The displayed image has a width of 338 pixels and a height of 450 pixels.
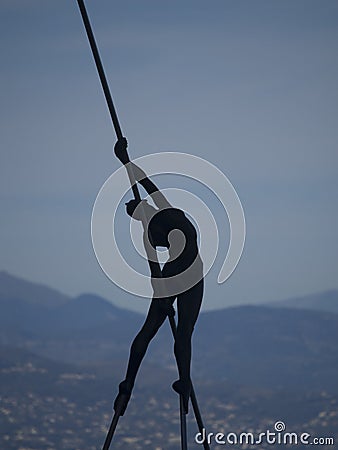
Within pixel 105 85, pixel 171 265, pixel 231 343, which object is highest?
pixel 231 343

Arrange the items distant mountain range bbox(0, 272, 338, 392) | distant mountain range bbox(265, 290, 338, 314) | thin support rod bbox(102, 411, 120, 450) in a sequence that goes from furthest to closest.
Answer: distant mountain range bbox(265, 290, 338, 314)
distant mountain range bbox(0, 272, 338, 392)
thin support rod bbox(102, 411, 120, 450)

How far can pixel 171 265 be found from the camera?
536 cm

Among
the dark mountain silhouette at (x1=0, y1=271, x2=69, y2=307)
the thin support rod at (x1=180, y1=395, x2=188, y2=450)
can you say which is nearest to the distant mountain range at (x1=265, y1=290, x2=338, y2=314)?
the dark mountain silhouette at (x1=0, y1=271, x2=69, y2=307)

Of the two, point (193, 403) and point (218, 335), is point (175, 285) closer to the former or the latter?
point (193, 403)

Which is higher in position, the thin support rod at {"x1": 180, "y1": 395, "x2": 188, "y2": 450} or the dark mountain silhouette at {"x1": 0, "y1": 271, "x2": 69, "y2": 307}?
the dark mountain silhouette at {"x1": 0, "y1": 271, "x2": 69, "y2": 307}

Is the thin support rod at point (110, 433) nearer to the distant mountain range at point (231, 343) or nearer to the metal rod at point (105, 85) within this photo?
the metal rod at point (105, 85)

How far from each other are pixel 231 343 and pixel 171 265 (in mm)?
70778

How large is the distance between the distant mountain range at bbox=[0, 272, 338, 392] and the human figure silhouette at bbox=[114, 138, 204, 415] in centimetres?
5406

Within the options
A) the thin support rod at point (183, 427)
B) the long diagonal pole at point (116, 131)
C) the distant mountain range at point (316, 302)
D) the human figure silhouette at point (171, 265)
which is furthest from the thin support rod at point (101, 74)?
the distant mountain range at point (316, 302)

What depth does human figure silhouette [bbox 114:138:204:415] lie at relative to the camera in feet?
17.4

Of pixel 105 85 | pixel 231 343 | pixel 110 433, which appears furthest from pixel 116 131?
pixel 231 343

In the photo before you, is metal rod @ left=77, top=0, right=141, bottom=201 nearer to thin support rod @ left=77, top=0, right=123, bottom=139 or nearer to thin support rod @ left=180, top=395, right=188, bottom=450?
thin support rod @ left=77, top=0, right=123, bottom=139

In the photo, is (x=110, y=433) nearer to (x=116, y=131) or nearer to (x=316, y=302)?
(x=116, y=131)

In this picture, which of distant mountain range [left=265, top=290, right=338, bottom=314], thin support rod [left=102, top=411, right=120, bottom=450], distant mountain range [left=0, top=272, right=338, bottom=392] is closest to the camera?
thin support rod [left=102, top=411, right=120, bottom=450]
